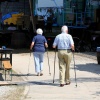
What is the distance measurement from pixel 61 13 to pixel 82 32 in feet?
7.60

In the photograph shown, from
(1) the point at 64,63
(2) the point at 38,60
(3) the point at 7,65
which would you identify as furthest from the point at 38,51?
(1) the point at 64,63

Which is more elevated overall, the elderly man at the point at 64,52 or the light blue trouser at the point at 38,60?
the elderly man at the point at 64,52

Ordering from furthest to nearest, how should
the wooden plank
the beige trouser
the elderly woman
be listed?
the elderly woman, the wooden plank, the beige trouser

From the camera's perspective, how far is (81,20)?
1186 inches

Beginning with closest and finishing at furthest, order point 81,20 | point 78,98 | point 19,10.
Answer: point 78,98
point 81,20
point 19,10

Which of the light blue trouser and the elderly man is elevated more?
the elderly man

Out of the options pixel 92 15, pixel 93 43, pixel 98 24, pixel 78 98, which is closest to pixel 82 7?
pixel 92 15

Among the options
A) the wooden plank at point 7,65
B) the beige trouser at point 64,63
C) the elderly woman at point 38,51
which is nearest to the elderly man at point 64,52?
the beige trouser at point 64,63

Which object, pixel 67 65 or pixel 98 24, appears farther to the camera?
pixel 98 24

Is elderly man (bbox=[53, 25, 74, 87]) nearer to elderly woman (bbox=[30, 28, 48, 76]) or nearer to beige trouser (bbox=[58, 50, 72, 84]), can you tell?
beige trouser (bbox=[58, 50, 72, 84])

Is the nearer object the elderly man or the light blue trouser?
the elderly man

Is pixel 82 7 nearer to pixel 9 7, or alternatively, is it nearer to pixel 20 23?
pixel 20 23

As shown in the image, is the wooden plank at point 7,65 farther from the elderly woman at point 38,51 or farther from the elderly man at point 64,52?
the elderly man at point 64,52

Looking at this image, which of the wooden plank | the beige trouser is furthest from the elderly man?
the wooden plank
